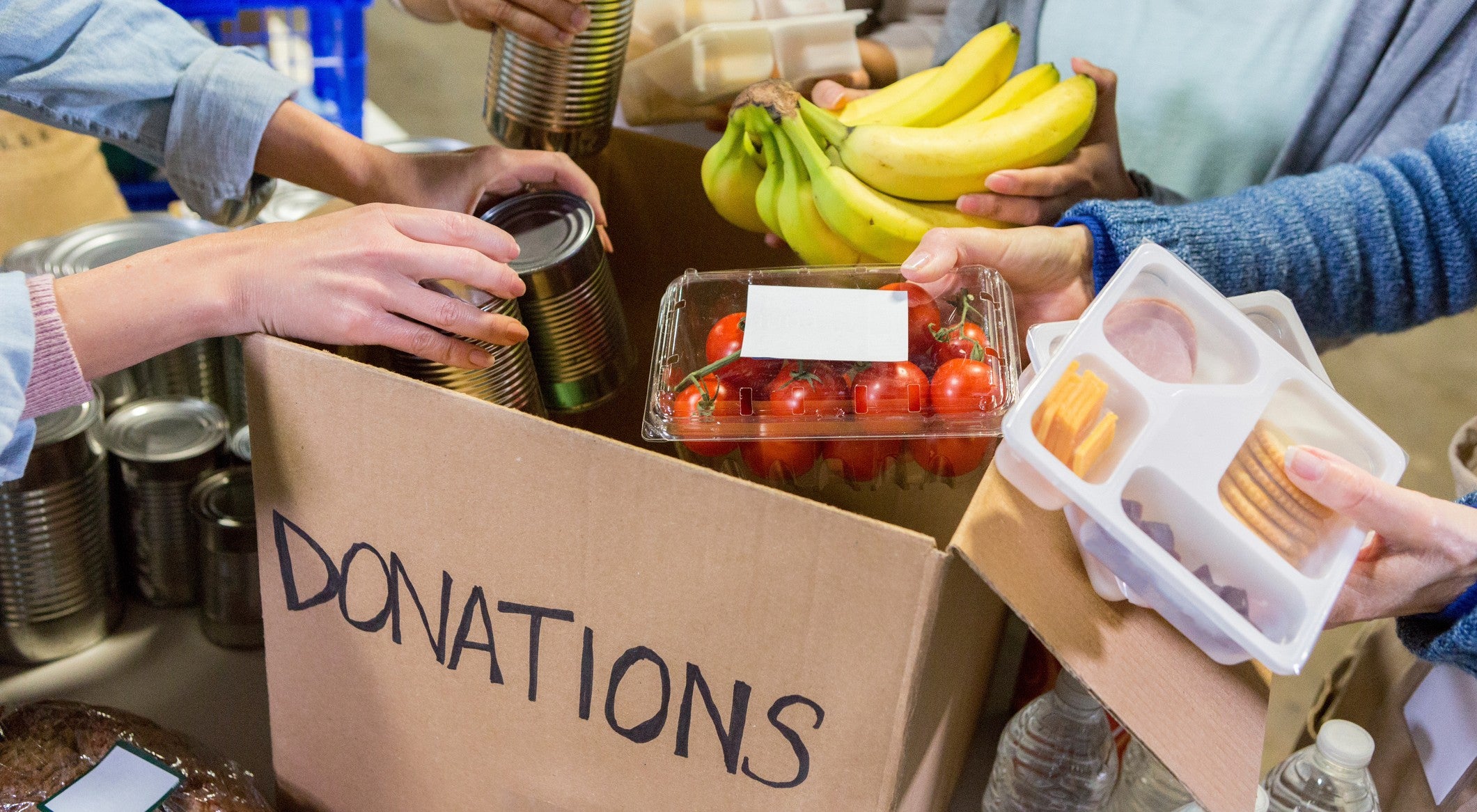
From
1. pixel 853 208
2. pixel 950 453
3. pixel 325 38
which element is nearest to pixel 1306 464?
pixel 950 453

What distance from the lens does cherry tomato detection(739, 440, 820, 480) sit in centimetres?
79

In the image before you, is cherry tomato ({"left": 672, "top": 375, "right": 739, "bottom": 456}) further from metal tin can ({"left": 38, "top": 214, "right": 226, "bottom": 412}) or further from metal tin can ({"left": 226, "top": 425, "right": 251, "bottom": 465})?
metal tin can ({"left": 38, "top": 214, "right": 226, "bottom": 412})

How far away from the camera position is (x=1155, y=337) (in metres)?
0.68

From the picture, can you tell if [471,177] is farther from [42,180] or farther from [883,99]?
[42,180]

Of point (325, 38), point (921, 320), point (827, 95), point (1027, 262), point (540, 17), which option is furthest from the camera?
point (325, 38)

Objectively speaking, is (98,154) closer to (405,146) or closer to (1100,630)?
(405,146)

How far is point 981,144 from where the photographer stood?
98cm

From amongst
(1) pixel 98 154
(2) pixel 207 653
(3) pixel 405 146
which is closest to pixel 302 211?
(3) pixel 405 146

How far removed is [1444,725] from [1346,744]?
0.41 ft

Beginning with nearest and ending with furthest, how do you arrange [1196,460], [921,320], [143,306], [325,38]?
[1196,460], [143,306], [921,320], [325,38]

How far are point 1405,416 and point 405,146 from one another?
112 inches

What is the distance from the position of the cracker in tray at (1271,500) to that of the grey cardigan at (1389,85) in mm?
657

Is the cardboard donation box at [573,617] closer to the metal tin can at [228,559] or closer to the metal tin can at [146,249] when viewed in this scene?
the metal tin can at [228,559]

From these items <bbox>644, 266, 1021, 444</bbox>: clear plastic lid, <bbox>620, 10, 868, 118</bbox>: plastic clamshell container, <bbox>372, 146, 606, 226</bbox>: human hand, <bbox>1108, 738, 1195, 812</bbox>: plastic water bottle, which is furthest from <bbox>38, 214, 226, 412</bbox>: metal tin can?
<bbox>1108, 738, 1195, 812</bbox>: plastic water bottle
